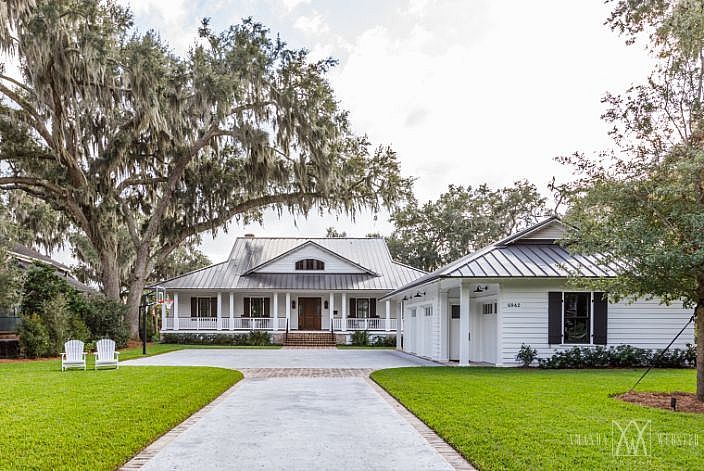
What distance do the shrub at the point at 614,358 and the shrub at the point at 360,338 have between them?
46.8 feet

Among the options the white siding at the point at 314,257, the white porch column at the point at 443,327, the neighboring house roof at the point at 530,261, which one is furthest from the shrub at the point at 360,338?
the white porch column at the point at 443,327

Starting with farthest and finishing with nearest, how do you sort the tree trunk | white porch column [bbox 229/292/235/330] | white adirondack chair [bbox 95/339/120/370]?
white porch column [bbox 229/292/235/330] → white adirondack chair [bbox 95/339/120/370] → the tree trunk

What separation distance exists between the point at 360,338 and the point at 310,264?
5354mm

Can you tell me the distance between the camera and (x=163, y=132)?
24172 mm

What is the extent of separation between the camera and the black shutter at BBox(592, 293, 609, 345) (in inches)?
602

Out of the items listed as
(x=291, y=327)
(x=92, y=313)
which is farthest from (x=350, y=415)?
(x=291, y=327)

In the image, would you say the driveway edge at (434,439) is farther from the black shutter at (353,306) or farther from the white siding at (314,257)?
the white siding at (314,257)

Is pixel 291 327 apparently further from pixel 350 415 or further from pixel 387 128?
pixel 350 415

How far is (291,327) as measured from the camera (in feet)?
103

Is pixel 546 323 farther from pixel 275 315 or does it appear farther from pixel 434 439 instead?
pixel 275 315

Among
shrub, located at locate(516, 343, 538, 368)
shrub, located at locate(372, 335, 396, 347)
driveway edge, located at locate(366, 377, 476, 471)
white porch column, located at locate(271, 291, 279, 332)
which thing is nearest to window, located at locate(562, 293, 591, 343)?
shrub, located at locate(516, 343, 538, 368)

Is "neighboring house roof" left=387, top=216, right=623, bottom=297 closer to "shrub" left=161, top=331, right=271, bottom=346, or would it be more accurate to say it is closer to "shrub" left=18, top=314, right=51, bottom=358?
"shrub" left=18, top=314, right=51, bottom=358

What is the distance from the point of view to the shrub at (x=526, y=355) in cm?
1510

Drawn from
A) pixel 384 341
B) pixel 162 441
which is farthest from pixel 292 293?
pixel 162 441
